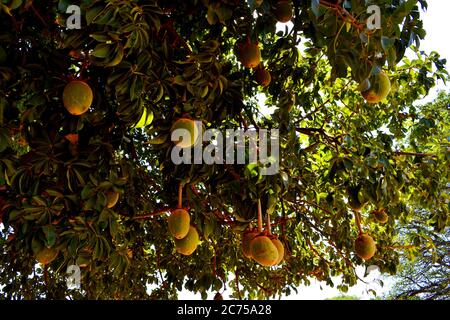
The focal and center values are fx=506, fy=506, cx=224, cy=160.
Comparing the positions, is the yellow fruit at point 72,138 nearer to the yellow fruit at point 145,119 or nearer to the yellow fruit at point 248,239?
the yellow fruit at point 145,119

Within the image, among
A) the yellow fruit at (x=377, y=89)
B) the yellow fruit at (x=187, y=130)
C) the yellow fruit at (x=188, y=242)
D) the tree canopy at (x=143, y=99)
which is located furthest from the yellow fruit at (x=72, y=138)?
the yellow fruit at (x=377, y=89)

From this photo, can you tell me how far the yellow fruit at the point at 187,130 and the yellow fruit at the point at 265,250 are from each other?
0.48 metres

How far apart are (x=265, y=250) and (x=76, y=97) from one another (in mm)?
892

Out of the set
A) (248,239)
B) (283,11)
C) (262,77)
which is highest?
(262,77)

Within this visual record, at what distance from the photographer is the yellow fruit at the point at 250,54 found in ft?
6.93

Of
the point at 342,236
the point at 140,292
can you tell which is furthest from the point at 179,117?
the point at 140,292

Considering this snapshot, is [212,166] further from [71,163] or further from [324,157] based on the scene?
[324,157]

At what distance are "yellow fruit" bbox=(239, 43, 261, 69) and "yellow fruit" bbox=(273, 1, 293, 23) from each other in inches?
11.7

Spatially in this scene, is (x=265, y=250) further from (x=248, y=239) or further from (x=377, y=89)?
(x=377, y=89)

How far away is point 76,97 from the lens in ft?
5.76

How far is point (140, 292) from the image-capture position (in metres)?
4.08

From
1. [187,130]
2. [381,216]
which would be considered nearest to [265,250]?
[187,130]

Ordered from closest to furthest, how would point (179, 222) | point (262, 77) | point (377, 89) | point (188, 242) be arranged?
point (377, 89) < point (179, 222) < point (188, 242) < point (262, 77)

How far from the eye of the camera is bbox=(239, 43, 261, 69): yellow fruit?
2.11 meters
